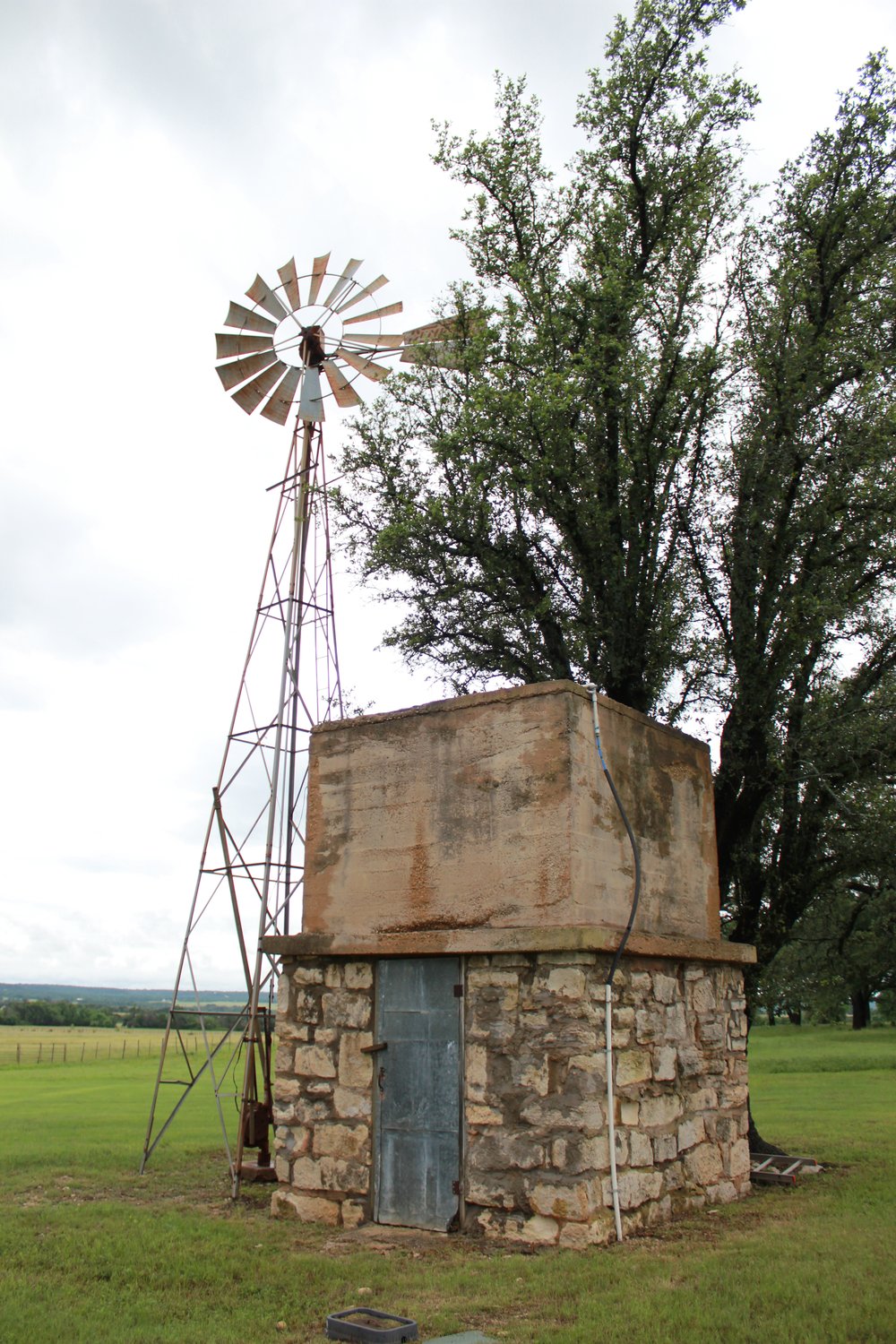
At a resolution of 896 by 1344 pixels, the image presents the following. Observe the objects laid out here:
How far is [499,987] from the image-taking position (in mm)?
8789

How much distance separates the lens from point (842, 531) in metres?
13.3

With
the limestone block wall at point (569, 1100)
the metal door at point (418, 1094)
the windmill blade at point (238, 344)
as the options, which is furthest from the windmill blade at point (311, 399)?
the limestone block wall at point (569, 1100)

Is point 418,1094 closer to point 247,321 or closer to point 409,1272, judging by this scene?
point 409,1272

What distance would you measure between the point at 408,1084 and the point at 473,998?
3.31 ft

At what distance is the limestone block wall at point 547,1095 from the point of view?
26.9 ft

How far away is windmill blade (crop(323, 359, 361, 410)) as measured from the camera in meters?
15.0

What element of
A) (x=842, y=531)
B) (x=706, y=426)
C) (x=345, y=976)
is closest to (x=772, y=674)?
(x=842, y=531)

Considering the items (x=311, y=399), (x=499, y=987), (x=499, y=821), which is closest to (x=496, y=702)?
(x=499, y=821)

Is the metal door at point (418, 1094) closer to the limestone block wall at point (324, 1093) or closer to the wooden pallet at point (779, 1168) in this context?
the limestone block wall at point (324, 1093)

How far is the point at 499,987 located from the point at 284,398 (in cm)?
950

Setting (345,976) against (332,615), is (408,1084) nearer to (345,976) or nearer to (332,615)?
(345,976)

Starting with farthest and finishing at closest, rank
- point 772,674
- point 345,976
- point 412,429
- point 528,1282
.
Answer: point 412,429, point 772,674, point 345,976, point 528,1282

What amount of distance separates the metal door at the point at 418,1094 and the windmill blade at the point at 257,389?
880 cm

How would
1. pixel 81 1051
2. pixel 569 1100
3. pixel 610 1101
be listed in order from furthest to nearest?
pixel 81 1051, pixel 610 1101, pixel 569 1100
